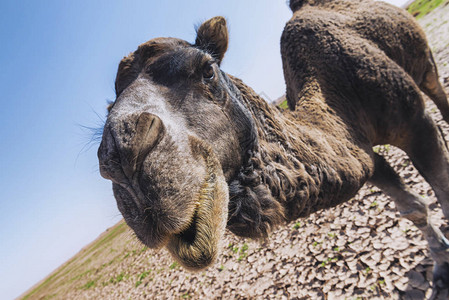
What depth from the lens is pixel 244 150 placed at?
196 cm

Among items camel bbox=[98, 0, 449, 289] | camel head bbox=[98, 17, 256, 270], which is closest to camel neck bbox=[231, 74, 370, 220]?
camel bbox=[98, 0, 449, 289]

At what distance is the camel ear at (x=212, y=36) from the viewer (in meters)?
2.45

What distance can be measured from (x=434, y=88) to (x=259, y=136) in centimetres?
504

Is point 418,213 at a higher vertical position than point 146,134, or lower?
lower

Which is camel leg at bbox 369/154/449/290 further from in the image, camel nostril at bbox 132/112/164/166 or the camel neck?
camel nostril at bbox 132/112/164/166

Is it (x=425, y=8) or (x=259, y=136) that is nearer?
(x=259, y=136)

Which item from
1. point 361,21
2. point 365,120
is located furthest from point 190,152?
point 361,21

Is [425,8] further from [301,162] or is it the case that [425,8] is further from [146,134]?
[146,134]

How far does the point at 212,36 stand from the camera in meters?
2.50

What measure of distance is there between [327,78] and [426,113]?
141cm

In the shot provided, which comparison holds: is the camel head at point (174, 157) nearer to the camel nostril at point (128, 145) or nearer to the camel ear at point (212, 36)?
the camel nostril at point (128, 145)

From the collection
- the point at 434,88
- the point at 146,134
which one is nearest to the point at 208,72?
the point at 146,134

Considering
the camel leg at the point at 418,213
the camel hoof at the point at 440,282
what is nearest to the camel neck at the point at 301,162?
the camel leg at the point at 418,213

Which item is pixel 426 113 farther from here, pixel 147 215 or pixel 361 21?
pixel 147 215
